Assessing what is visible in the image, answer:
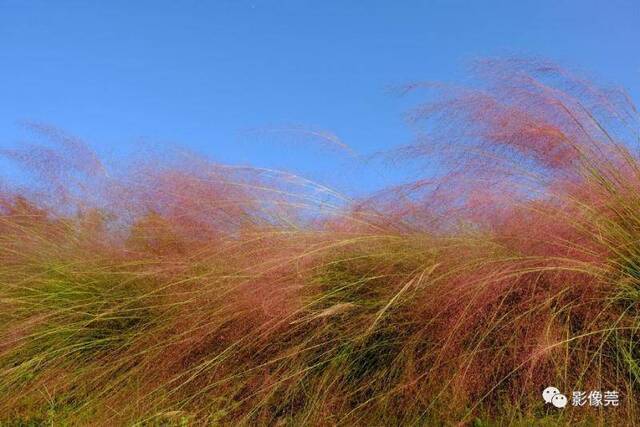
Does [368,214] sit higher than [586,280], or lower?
higher

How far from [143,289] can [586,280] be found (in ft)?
6.56

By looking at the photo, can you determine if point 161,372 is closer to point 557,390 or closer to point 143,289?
point 143,289

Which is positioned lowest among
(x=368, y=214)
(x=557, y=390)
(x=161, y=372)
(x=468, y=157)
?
(x=557, y=390)

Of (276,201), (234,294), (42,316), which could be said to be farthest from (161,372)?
(276,201)

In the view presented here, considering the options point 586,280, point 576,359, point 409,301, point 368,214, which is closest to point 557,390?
point 576,359

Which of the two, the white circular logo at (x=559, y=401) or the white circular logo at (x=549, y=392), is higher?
the white circular logo at (x=549, y=392)

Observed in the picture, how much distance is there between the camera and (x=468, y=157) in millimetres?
2625

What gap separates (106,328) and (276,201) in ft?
3.33

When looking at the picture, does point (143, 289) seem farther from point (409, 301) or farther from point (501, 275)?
point (501, 275)

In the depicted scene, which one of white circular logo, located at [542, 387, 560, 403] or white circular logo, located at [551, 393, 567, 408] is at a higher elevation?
white circular logo, located at [542, 387, 560, 403]

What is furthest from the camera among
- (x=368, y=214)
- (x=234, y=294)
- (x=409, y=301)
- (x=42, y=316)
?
(x=368, y=214)

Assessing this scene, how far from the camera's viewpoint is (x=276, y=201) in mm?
3152

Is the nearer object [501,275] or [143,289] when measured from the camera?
[501,275]

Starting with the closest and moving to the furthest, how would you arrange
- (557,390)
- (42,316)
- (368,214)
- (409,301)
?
(557,390) → (409,301) → (42,316) → (368,214)
